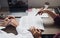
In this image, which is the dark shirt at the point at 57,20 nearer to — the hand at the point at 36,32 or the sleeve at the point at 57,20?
the sleeve at the point at 57,20

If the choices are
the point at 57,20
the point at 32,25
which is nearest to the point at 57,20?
the point at 57,20

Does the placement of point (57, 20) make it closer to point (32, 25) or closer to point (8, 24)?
point (32, 25)

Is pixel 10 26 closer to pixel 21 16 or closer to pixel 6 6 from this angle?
pixel 21 16

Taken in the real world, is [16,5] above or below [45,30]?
above

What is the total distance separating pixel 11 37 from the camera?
40.1 inches

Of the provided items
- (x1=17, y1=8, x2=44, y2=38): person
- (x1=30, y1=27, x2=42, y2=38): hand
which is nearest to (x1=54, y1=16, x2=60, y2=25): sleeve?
(x1=17, y1=8, x2=44, y2=38): person

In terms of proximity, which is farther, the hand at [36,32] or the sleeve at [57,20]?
the sleeve at [57,20]

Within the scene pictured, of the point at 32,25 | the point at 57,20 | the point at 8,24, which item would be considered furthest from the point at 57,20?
the point at 8,24

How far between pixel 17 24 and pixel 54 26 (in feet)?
1.03

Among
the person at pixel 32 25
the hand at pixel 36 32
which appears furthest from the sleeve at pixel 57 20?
the hand at pixel 36 32

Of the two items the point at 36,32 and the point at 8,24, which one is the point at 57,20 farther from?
the point at 8,24

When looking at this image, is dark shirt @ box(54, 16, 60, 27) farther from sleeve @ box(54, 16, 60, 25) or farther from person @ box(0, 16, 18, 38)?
person @ box(0, 16, 18, 38)

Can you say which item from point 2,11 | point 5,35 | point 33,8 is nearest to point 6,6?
point 2,11

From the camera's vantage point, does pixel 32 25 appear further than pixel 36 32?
Yes
